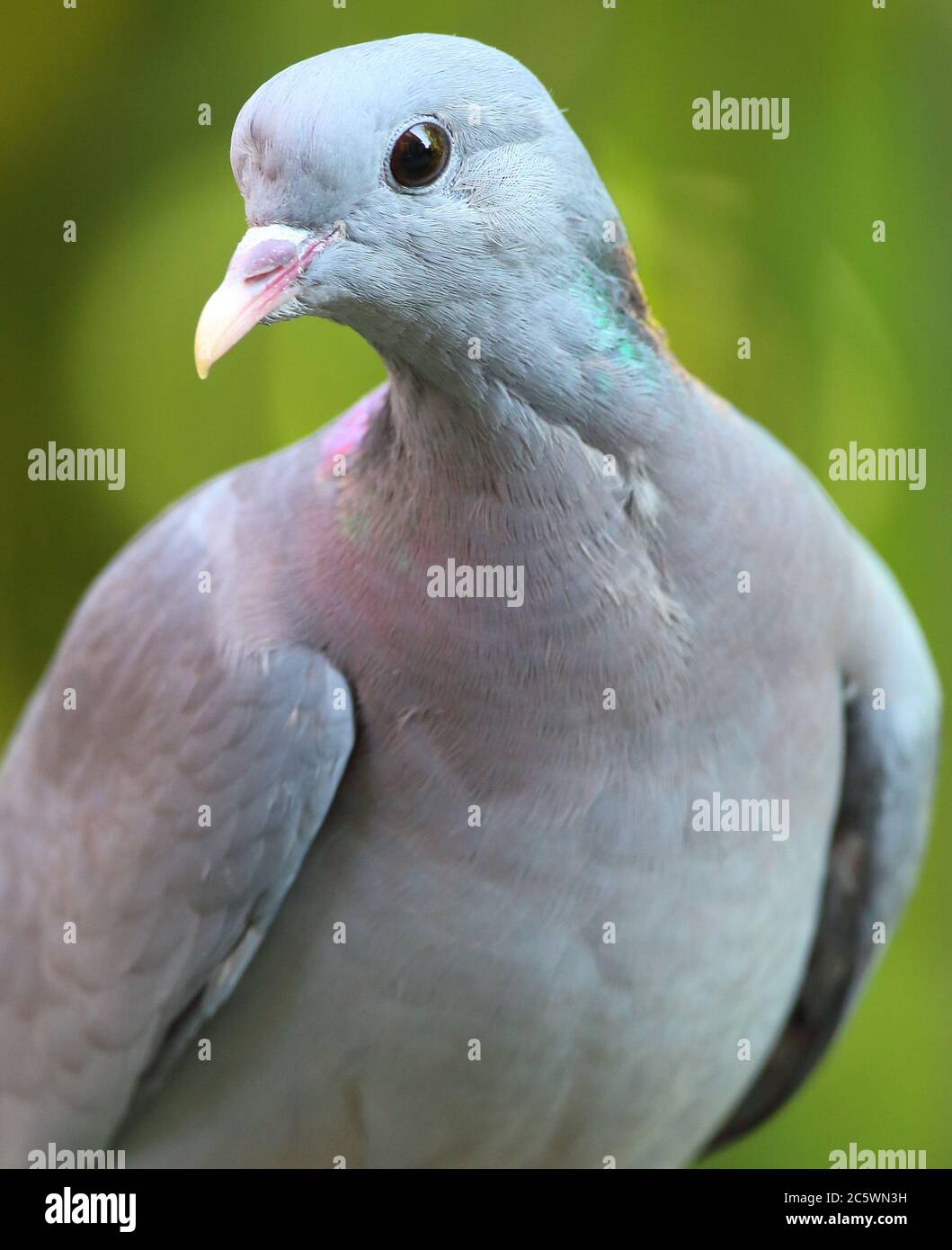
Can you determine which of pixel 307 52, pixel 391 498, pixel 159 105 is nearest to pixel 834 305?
pixel 307 52

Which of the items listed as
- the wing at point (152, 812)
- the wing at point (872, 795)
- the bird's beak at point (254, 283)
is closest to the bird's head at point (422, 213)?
the bird's beak at point (254, 283)

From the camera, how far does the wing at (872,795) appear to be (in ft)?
5.66

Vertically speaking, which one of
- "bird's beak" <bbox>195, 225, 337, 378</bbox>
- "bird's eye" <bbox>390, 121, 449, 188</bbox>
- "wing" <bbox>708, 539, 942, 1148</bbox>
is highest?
"bird's eye" <bbox>390, 121, 449, 188</bbox>

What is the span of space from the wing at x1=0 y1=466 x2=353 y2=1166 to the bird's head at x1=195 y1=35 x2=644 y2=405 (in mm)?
392

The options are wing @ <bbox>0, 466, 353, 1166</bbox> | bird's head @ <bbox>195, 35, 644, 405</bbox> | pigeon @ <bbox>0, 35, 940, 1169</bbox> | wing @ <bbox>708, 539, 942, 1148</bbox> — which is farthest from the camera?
wing @ <bbox>708, 539, 942, 1148</bbox>

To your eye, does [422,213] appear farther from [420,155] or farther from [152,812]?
[152,812]

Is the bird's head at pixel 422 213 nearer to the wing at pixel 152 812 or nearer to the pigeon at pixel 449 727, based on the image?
the pigeon at pixel 449 727

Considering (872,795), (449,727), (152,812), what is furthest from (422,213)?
(872,795)

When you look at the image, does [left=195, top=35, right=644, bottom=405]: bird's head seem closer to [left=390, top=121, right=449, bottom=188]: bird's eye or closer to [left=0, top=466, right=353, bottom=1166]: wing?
[left=390, top=121, right=449, bottom=188]: bird's eye

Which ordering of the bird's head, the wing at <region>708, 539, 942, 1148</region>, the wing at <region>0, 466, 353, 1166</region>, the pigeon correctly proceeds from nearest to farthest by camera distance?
the bird's head < the pigeon < the wing at <region>0, 466, 353, 1166</region> < the wing at <region>708, 539, 942, 1148</region>

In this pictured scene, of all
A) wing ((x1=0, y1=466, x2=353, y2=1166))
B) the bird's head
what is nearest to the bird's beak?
the bird's head

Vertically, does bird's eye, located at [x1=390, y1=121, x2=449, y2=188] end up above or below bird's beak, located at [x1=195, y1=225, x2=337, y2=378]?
above

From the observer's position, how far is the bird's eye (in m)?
1.15
